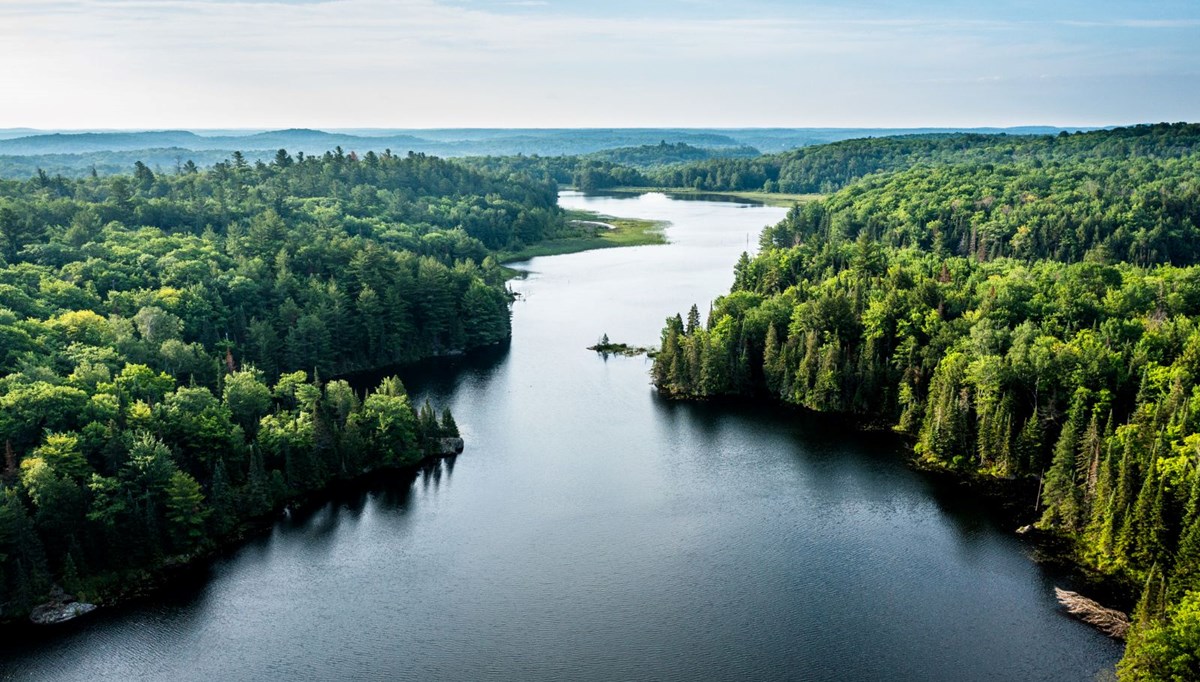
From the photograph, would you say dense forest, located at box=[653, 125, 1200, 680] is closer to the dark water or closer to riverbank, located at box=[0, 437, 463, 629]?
the dark water

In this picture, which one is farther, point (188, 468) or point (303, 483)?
point (303, 483)

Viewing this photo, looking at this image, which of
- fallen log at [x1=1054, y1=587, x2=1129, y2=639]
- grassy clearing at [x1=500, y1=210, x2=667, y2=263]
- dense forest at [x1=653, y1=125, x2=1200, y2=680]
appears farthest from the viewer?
grassy clearing at [x1=500, y1=210, x2=667, y2=263]

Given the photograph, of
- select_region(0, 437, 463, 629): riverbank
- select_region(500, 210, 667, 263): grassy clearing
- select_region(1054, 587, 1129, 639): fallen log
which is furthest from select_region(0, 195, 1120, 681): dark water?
select_region(500, 210, 667, 263): grassy clearing

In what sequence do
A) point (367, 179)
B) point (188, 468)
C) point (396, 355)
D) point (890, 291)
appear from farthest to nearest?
1. point (367, 179)
2. point (396, 355)
3. point (890, 291)
4. point (188, 468)

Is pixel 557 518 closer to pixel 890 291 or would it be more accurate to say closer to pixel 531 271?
pixel 890 291

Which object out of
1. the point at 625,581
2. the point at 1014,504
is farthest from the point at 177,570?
the point at 1014,504

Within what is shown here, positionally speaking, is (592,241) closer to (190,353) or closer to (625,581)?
(190,353)

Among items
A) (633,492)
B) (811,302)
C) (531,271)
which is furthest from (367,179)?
(633,492)

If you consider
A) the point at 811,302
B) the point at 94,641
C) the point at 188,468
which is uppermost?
the point at 811,302
